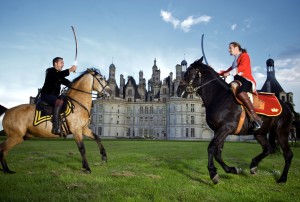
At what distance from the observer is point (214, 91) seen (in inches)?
303

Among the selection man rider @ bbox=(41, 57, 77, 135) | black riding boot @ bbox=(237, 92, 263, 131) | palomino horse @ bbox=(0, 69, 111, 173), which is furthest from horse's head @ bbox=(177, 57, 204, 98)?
man rider @ bbox=(41, 57, 77, 135)

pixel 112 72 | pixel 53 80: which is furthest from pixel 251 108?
pixel 112 72

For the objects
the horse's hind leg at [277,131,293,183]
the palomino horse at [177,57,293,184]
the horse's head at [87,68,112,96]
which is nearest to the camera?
the palomino horse at [177,57,293,184]

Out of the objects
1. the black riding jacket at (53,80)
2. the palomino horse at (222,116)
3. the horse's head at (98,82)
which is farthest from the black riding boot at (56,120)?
the palomino horse at (222,116)

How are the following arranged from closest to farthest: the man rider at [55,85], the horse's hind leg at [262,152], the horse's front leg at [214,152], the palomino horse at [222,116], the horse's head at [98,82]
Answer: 1. the horse's front leg at [214,152]
2. the palomino horse at [222,116]
3. the man rider at [55,85]
4. the horse's hind leg at [262,152]
5. the horse's head at [98,82]

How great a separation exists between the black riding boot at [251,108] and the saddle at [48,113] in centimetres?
517

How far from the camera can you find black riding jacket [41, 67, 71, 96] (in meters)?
8.38

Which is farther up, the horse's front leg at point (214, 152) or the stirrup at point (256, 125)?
the stirrup at point (256, 125)

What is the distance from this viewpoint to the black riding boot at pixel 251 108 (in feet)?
23.0

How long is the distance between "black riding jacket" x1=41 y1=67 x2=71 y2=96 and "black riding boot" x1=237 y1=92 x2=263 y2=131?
5652 millimetres

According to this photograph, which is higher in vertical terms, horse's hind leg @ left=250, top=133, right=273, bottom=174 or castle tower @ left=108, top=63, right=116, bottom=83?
castle tower @ left=108, top=63, right=116, bottom=83

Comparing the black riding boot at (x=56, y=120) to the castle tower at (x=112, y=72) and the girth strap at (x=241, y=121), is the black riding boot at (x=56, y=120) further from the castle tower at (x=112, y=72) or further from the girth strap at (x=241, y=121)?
the castle tower at (x=112, y=72)

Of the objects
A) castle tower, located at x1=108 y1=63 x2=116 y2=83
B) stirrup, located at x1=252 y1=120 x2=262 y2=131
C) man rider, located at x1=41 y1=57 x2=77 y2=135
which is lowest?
stirrup, located at x1=252 y1=120 x2=262 y2=131

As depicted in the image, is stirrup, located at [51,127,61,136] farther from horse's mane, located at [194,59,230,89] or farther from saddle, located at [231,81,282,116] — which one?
saddle, located at [231,81,282,116]
